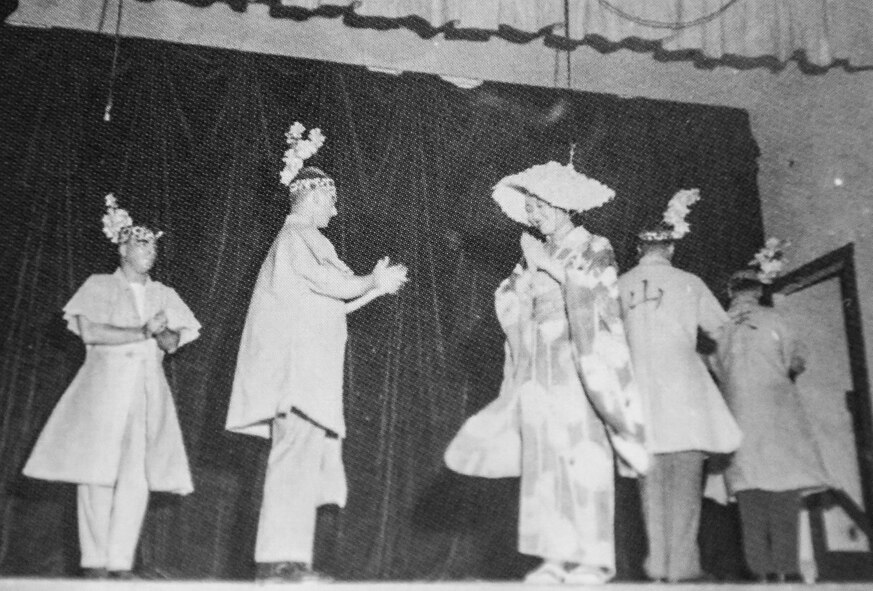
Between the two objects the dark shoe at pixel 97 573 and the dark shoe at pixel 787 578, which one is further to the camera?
the dark shoe at pixel 787 578

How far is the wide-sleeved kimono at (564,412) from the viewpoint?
3.21 meters

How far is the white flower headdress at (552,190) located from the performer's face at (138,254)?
4.85 ft

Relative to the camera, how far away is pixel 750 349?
3.82 m

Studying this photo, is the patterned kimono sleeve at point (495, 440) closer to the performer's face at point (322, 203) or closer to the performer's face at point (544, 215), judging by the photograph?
the performer's face at point (544, 215)

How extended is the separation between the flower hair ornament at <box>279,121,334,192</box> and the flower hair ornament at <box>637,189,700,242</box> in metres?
1.44

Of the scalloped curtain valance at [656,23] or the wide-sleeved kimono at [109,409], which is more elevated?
the scalloped curtain valance at [656,23]

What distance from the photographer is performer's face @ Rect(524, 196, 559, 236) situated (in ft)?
12.0

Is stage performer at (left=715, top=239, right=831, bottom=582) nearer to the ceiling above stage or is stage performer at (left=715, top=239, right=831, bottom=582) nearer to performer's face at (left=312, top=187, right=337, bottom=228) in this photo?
the ceiling above stage

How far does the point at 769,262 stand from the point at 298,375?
2216 millimetres

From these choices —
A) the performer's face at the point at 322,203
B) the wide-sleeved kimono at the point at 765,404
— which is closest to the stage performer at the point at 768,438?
the wide-sleeved kimono at the point at 765,404

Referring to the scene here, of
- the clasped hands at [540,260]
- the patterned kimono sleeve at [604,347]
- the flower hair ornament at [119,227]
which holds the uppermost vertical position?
the flower hair ornament at [119,227]

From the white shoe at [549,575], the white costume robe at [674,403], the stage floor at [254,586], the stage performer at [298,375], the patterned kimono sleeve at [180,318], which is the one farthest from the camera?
the patterned kimono sleeve at [180,318]

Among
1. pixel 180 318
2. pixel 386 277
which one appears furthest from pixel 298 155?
pixel 180 318

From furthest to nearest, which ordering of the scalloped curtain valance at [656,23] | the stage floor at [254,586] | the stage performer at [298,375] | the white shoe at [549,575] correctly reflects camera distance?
the scalloped curtain valance at [656,23] → the stage performer at [298,375] → the white shoe at [549,575] → the stage floor at [254,586]
